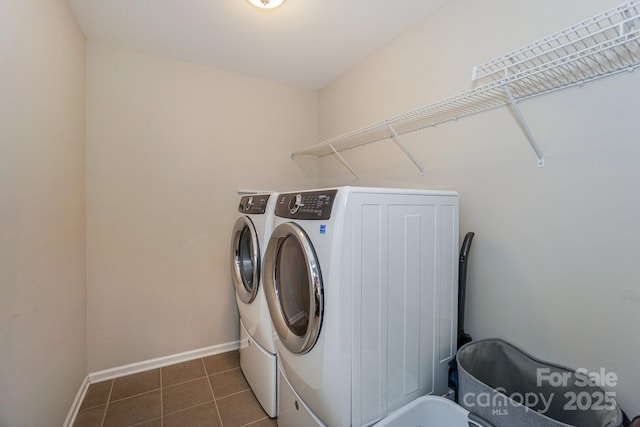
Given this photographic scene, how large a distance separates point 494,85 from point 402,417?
4.57 ft

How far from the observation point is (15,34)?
111cm

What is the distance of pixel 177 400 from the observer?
190 centimetres

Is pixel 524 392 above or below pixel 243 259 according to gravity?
below

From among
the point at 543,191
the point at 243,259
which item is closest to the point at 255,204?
the point at 243,259

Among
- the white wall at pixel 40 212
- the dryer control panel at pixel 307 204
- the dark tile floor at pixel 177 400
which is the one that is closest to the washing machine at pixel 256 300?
the dark tile floor at pixel 177 400

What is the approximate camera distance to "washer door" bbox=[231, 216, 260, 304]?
1.90 m

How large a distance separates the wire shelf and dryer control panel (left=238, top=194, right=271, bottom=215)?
1.13 metres

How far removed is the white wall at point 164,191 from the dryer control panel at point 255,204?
58cm

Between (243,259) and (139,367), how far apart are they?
1.23m

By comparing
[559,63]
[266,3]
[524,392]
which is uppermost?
[266,3]

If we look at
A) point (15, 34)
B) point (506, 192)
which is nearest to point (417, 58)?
point (506, 192)

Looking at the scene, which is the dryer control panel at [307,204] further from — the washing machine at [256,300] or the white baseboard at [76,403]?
the white baseboard at [76,403]

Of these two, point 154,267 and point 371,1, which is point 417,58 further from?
point 154,267

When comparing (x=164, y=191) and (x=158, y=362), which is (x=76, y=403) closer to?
(x=158, y=362)
